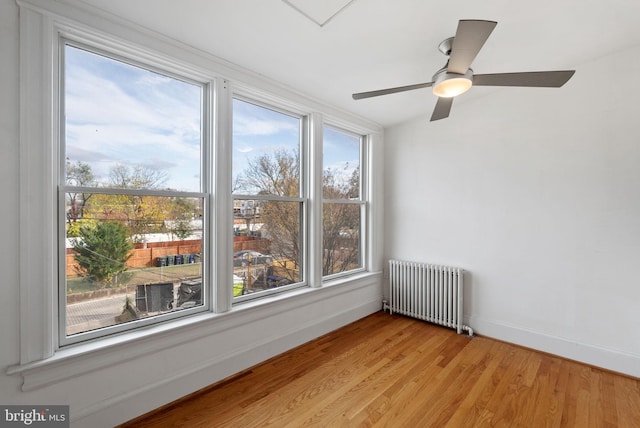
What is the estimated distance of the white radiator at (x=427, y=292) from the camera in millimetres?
3320

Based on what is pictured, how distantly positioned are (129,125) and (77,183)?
0.51 metres

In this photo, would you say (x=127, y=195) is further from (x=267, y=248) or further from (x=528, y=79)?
(x=528, y=79)

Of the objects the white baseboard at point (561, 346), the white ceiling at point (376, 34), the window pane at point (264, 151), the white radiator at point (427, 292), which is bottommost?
the white baseboard at point (561, 346)

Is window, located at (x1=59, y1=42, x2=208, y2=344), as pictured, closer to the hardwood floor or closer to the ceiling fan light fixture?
the hardwood floor

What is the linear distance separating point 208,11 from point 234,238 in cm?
166

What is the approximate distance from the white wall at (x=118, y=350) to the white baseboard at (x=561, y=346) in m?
2.00

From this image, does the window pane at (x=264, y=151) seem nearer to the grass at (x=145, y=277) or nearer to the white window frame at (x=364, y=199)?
the grass at (x=145, y=277)

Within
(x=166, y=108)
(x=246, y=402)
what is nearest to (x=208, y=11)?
(x=166, y=108)

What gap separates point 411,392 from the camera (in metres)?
2.22

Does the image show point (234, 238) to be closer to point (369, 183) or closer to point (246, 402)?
point (246, 402)

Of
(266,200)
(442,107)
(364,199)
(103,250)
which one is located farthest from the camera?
(364,199)

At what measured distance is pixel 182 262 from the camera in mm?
2256

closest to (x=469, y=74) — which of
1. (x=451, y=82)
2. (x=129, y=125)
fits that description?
(x=451, y=82)

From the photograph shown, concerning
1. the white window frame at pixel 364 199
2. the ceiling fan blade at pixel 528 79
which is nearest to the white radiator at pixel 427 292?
the white window frame at pixel 364 199
